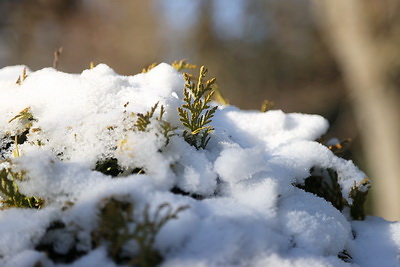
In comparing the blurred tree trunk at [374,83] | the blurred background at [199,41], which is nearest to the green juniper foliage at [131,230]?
the blurred tree trunk at [374,83]

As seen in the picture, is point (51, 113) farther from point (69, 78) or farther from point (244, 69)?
point (244, 69)

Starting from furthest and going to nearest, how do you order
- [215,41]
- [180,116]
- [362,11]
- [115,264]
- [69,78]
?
1. [215,41]
2. [362,11]
3. [69,78]
4. [180,116]
5. [115,264]

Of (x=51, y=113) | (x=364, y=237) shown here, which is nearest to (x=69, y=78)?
(x=51, y=113)

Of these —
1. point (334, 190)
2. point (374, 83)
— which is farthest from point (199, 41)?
point (334, 190)

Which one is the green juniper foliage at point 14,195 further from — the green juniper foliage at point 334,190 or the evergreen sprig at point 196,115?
the green juniper foliage at point 334,190

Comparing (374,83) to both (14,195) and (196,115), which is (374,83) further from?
(14,195)

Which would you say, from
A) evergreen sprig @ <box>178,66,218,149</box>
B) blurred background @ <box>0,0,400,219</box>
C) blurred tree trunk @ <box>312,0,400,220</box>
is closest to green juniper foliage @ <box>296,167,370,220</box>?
evergreen sprig @ <box>178,66,218,149</box>
